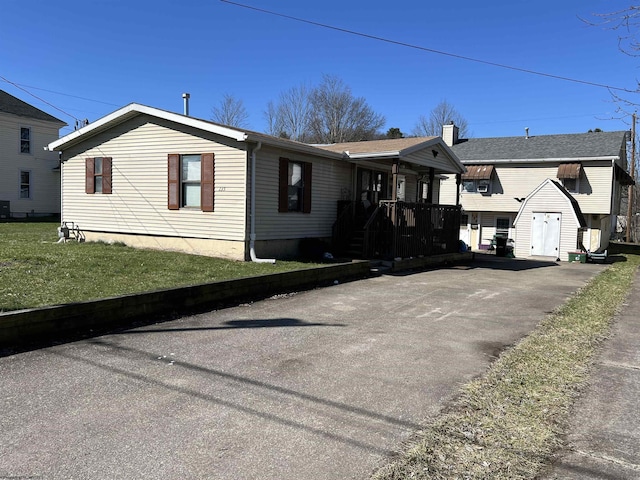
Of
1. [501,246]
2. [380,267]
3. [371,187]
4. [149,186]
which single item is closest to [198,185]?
[149,186]

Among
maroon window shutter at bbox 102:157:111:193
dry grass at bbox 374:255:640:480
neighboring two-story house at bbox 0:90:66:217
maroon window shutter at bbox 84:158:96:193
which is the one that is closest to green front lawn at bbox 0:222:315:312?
maroon window shutter at bbox 102:157:111:193

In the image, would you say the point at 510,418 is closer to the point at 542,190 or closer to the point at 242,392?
the point at 242,392

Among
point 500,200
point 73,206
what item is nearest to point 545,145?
point 500,200

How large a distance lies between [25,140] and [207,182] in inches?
798

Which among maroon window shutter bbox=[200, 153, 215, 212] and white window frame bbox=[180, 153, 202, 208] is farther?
white window frame bbox=[180, 153, 202, 208]

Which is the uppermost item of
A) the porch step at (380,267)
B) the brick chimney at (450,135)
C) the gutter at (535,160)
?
the brick chimney at (450,135)

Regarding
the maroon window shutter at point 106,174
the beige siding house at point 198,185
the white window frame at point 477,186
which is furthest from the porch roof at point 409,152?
the white window frame at point 477,186

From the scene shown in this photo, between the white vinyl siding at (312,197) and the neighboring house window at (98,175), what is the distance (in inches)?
205

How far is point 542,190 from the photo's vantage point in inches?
899

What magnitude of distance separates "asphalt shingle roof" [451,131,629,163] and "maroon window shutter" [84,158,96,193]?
20651 mm

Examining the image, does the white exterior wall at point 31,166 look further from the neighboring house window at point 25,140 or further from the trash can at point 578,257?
the trash can at point 578,257

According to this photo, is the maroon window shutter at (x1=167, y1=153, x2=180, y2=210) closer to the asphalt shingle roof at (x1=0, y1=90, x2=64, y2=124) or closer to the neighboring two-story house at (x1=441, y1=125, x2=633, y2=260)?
the neighboring two-story house at (x1=441, y1=125, x2=633, y2=260)

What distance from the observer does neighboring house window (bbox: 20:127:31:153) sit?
26.2 m

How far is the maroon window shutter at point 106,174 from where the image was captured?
13.9m
